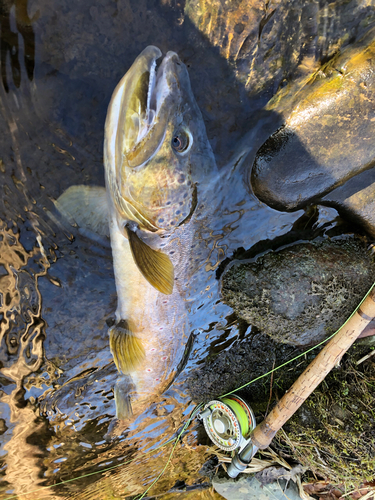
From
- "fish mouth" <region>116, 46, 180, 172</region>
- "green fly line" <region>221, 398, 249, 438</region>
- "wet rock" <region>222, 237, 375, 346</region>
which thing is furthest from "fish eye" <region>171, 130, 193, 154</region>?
"green fly line" <region>221, 398, 249, 438</region>

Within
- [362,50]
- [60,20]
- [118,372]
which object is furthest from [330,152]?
[118,372]

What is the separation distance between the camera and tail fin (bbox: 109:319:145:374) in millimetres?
2539

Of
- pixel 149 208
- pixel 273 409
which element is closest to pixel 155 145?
pixel 149 208

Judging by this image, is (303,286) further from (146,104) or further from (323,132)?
(146,104)

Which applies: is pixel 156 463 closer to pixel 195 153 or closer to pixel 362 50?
pixel 195 153

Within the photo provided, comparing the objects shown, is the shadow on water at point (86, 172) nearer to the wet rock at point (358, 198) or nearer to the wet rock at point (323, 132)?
the wet rock at point (323, 132)

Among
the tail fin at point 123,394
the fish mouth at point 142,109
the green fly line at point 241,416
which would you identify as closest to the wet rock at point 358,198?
the fish mouth at point 142,109

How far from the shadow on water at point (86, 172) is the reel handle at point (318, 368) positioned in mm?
728

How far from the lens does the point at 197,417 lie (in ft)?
11.8

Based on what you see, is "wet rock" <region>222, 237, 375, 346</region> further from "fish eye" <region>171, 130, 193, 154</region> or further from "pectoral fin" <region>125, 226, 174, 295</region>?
"fish eye" <region>171, 130, 193, 154</region>

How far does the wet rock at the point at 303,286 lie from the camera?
103 inches

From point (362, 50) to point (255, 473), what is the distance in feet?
13.7

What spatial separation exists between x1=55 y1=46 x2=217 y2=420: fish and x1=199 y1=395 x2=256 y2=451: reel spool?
24.0 inches

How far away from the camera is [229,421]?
9.87 feet
